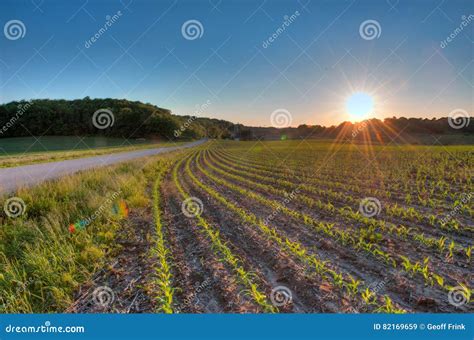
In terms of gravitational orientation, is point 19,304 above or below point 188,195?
below

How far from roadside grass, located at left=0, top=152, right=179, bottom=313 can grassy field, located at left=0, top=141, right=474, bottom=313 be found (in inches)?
1.0

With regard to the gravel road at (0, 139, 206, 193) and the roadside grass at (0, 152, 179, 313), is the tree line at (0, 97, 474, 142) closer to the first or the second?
the gravel road at (0, 139, 206, 193)

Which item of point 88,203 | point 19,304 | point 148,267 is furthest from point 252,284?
point 88,203

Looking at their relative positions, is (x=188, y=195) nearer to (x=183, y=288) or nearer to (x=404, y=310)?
(x=183, y=288)

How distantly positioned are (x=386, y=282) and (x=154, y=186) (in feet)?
36.1

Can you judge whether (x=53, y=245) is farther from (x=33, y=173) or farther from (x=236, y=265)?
(x=33, y=173)

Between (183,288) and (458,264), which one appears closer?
(183,288)

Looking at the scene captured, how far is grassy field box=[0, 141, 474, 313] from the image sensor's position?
12.8 feet

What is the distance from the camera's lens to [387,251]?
530 cm

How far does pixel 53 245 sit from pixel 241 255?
3796 millimetres

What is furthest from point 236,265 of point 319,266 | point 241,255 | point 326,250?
point 326,250

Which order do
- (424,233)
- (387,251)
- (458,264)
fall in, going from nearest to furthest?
(458,264), (387,251), (424,233)

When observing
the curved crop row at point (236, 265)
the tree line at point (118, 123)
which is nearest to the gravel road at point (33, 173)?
the curved crop row at point (236, 265)

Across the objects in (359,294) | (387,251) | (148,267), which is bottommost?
(148,267)
